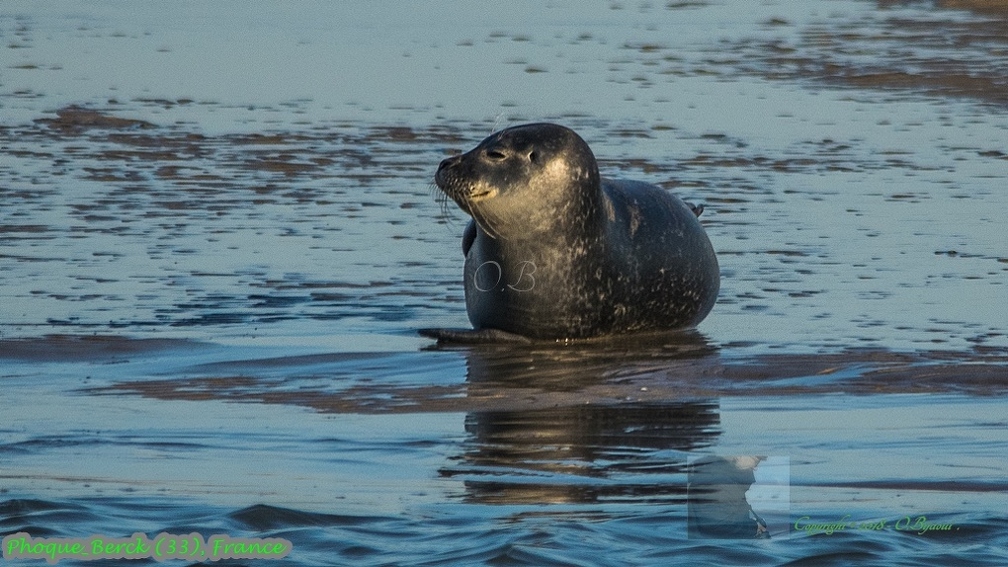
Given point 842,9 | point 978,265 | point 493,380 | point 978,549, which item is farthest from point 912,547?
point 842,9

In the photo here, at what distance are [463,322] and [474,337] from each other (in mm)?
544

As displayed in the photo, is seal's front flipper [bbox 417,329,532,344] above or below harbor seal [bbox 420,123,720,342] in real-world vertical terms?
below

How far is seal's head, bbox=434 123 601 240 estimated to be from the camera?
793 centimetres

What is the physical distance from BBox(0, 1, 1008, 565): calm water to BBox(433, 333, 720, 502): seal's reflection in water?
20mm

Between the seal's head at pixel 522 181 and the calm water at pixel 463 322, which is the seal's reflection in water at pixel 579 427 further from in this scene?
the seal's head at pixel 522 181

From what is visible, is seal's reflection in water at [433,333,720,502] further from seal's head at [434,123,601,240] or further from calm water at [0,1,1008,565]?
seal's head at [434,123,601,240]

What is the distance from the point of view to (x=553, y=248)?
8.05 metres

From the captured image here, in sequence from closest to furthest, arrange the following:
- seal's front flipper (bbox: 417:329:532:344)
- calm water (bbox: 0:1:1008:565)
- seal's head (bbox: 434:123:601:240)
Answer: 1. calm water (bbox: 0:1:1008:565)
2. seal's head (bbox: 434:123:601:240)
3. seal's front flipper (bbox: 417:329:532:344)

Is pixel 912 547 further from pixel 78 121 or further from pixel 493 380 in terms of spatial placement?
pixel 78 121

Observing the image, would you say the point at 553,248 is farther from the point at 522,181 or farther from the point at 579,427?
the point at 579,427

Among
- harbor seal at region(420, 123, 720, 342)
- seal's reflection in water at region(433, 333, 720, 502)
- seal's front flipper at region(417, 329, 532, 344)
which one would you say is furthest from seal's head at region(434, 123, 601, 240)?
seal's reflection in water at region(433, 333, 720, 502)

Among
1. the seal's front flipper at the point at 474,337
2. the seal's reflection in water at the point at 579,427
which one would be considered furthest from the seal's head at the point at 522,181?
the seal's reflection in water at the point at 579,427

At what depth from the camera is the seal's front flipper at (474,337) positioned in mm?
8047

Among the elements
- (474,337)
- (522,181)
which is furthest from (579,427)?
(522,181)
